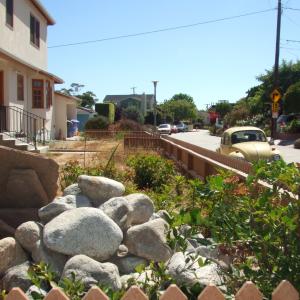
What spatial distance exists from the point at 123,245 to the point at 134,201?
1.94 ft

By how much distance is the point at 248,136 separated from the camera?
14.6m

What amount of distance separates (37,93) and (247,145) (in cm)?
1393

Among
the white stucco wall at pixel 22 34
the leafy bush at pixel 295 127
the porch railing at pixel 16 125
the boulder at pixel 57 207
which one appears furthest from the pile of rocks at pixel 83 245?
the leafy bush at pixel 295 127

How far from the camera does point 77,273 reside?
450cm

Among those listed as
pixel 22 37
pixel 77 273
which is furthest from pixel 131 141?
pixel 77 273

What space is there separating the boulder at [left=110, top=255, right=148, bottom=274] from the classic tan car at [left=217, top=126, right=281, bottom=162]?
816 cm

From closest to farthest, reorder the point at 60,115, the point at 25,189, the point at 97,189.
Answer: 1. the point at 97,189
2. the point at 25,189
3. the point at 60,115

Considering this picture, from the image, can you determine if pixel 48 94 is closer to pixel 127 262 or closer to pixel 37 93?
pixel 37 93

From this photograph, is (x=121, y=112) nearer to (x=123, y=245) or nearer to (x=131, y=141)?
(x=131, y=141)

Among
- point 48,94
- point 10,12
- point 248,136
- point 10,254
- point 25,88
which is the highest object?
point 10,12

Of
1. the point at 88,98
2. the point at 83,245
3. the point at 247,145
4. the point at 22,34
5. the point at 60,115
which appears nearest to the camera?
the point at 83,245

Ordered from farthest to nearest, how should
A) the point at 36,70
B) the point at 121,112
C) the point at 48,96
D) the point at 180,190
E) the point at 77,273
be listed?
1. the point at 121,112
2. the point at 48,96
3. the point at 36,70
4. the point at 180,190
5. the point at 77,273

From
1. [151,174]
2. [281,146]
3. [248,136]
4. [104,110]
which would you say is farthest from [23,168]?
[104,110]

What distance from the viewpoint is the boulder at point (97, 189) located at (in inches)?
242
